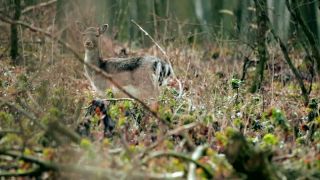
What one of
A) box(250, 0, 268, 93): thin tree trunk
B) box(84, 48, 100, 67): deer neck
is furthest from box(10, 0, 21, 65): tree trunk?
box(250, 0, 268, 93): thin tree trunk

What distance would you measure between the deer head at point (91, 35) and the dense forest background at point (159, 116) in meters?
0.15

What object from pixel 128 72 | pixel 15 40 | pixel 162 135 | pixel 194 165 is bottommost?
pixel 194 165

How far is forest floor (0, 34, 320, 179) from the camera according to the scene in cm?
611

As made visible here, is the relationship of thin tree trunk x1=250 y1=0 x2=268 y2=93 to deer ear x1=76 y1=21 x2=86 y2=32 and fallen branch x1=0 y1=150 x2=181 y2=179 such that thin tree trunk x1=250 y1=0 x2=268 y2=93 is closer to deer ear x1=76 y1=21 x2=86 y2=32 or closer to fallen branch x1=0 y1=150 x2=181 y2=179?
deer ear x1=76 y1=21 x2=86 y2=32

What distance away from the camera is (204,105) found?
10.0 meters

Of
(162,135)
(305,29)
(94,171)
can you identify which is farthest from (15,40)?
(94,171)

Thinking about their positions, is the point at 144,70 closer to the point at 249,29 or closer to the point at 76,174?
the point at 249,29

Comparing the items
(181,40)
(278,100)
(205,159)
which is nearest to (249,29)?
(181,40)

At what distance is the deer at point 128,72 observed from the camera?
13391 mm

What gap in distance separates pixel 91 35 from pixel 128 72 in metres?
1.19

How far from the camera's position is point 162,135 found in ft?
22.8

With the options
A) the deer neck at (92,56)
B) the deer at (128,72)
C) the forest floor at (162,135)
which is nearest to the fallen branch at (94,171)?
the forest floor at (162,135)

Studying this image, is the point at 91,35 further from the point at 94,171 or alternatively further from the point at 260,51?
the point at 94,171

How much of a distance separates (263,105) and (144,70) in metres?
3.49
